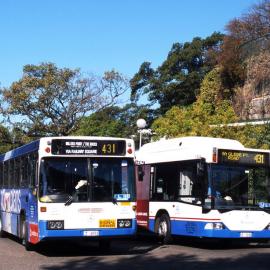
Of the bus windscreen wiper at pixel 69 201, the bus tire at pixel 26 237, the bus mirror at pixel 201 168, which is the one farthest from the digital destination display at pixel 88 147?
the bus tire at pixel 26 237

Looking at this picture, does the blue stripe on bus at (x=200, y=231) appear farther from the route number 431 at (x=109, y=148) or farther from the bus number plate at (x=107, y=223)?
the route number 431 at (x=109, y=148)

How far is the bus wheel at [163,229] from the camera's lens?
17.5 m

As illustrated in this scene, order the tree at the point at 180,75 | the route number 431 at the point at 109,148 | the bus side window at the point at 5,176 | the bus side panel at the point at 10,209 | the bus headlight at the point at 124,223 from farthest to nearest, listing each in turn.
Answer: the tree at the point at 180,75
the bus side window at the point at 5,176
the bus side panel at the point at 10,209
the route number 431 at the point at 109,148
the bus headlight at the point at 124,223

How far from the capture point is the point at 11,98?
46000 mm

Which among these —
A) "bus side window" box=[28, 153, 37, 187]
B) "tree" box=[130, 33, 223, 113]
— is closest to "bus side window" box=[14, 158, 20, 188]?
"bus side window" box=[28, 153, 37, 187]

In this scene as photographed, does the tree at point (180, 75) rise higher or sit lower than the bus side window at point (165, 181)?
higher

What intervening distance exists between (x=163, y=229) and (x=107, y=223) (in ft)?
14.3

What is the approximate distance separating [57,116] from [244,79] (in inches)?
584

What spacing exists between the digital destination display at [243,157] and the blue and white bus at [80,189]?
277 centimetres

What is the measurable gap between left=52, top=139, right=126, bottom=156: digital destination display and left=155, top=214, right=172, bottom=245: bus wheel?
13.5ft

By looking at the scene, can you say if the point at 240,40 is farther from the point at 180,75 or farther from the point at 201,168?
the point at 201,168

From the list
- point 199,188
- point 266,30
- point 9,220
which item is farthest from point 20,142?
point 199,188

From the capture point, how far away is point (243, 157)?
1617 centimetres

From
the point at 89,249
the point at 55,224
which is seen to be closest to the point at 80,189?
the point at 55,224
